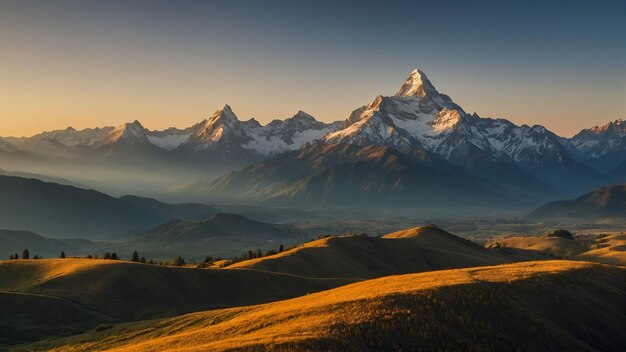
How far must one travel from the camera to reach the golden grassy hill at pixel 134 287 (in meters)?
110

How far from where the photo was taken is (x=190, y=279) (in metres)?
132

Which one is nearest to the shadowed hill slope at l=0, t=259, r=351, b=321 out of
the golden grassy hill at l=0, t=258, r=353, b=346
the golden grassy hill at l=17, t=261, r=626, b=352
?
the golden grassy hill at l=0, t=258, r=353, b=346

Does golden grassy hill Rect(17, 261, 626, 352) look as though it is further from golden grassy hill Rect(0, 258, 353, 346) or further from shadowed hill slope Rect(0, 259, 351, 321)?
shadowed hill slope Rect(0, 259, 351, 321)

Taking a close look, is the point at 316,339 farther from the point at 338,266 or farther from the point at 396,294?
the point at 338,266

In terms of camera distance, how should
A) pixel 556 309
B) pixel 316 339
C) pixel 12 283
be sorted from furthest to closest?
pixel 12 283, pixel 556 309, pixel 316 339

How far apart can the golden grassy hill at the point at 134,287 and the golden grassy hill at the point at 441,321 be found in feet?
131

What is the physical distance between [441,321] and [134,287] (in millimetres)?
90121

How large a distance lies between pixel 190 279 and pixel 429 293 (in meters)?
88.3

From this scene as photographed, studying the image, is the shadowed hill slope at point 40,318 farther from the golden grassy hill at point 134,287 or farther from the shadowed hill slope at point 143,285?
the shadowed hill slope at point 143,285

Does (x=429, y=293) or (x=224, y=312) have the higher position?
(x=429, y=293)

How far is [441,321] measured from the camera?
5084 cm

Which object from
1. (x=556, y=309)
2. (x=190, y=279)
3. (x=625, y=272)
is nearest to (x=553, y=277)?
(x=556, y=309)

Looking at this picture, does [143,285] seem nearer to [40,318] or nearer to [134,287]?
[134,287]

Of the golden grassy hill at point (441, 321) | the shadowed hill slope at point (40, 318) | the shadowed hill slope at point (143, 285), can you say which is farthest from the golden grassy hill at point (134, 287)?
the golden grassy hill at point (441, 321)
